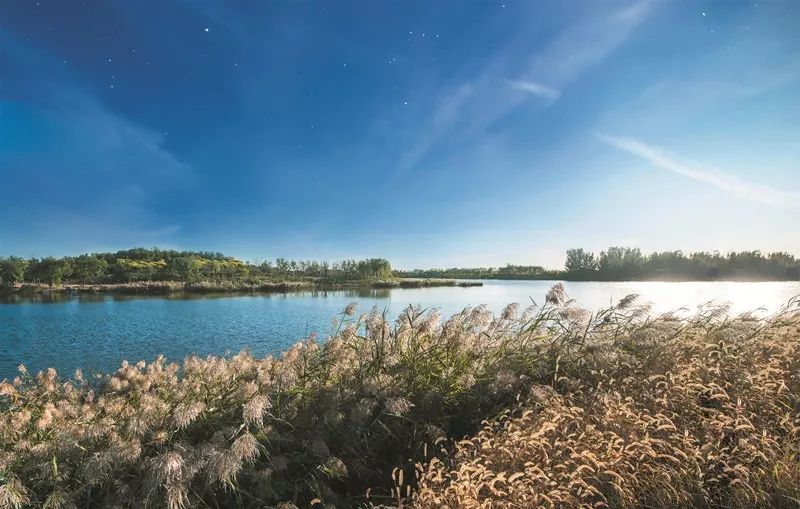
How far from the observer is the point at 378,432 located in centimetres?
356

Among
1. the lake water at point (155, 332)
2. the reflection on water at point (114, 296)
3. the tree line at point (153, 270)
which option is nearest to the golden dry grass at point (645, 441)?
the lake water at point (155, 332)

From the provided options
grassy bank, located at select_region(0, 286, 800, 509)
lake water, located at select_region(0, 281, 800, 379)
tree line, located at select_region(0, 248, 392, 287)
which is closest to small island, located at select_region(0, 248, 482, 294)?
tree line, located at select_region(0, 248, 392, 287)

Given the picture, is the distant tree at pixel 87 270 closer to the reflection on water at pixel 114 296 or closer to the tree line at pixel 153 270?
the tree line at pixel 153 270

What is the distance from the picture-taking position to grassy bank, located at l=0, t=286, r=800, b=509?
256 cm

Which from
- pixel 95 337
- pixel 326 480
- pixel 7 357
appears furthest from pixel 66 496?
pixel 95 337

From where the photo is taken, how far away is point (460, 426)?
12.3 feet

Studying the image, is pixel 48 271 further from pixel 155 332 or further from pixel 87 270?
pixel 155 332

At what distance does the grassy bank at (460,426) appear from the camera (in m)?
2.56

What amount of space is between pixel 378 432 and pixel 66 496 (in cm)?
237

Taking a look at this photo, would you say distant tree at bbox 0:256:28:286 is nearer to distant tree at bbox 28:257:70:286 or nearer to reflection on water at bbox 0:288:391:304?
distant tree at bbox 28:257:70:286

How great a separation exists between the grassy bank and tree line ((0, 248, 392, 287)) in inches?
2420

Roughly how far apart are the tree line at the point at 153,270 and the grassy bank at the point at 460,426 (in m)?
61.5

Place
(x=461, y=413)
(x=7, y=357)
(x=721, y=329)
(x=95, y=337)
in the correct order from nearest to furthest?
(x=461, y=413) < (x=721, y=329) < (x=7, y=357) < (x=95, y=337)

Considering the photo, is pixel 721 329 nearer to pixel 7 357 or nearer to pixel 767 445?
pixel 767 445
